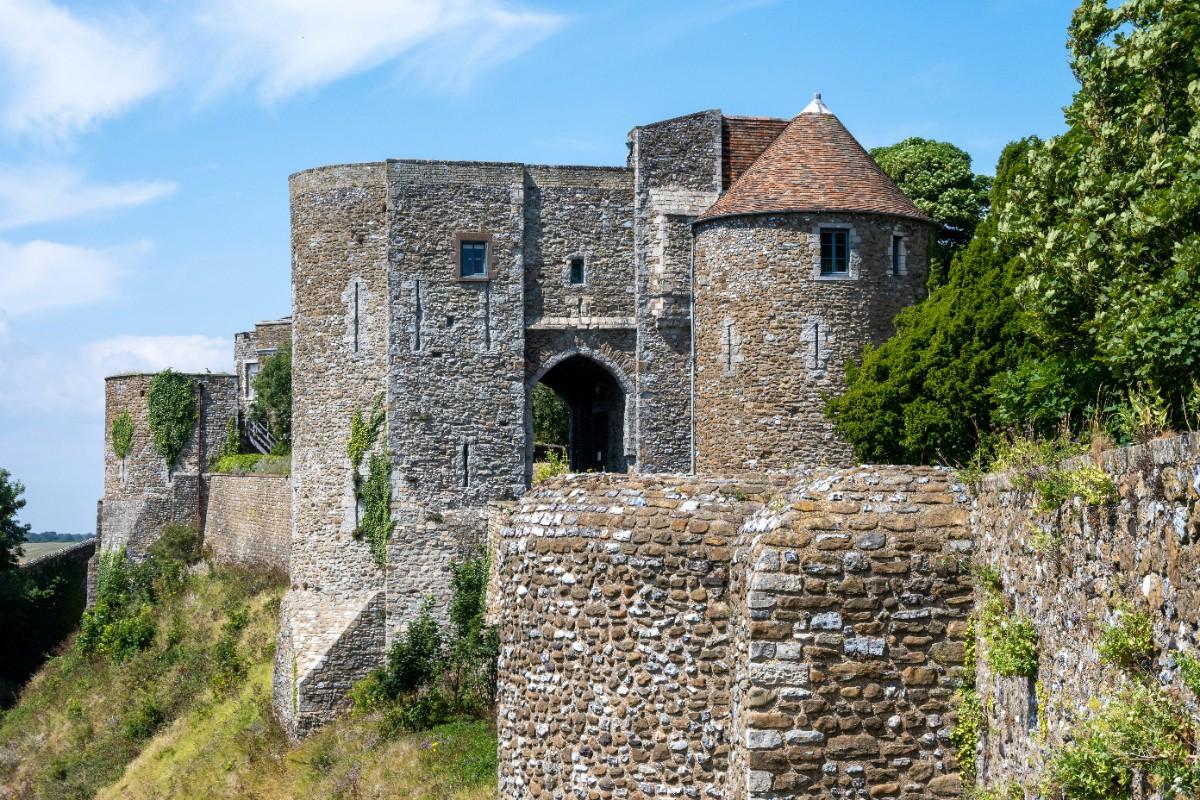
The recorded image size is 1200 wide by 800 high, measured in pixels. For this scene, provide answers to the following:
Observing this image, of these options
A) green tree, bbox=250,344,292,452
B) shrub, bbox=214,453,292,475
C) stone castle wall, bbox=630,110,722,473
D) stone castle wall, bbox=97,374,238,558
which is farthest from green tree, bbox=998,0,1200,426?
green tree, bbox=250,344,292,452

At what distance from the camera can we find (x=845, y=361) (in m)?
25.7

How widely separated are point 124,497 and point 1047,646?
4012 centimetres

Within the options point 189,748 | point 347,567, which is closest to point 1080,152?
point 347,567

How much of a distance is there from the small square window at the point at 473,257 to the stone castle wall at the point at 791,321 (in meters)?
5.26

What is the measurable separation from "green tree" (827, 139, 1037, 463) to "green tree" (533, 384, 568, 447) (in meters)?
26.7

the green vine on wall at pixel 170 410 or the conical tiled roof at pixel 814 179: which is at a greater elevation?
the conical tiled roof at pixel 814 179

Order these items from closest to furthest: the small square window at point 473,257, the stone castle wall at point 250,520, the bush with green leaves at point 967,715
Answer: the bush with green leaves at point 967,715 → the small square window at point 473,257 → the stone castle wall at point 250,520

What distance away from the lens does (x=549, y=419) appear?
50594 millimetres

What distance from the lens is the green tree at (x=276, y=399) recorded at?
47259mm

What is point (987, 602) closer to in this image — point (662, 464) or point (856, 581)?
point (856, 581)

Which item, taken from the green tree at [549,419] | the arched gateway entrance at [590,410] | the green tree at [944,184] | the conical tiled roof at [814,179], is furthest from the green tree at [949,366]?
the green tree at [549,419]

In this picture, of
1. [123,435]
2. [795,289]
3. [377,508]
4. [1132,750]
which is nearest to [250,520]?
[123,435]

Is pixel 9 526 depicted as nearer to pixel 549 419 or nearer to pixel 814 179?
pixel 549 419

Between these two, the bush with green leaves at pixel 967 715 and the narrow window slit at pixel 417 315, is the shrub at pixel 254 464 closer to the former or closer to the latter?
the narrow window slit at pixel 417 315
